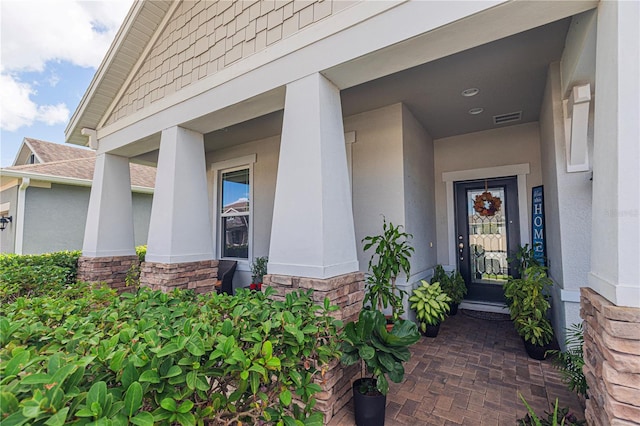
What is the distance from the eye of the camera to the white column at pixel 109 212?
498 cm

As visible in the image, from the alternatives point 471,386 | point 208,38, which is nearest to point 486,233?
point 471,386

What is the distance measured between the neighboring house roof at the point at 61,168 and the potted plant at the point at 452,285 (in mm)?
8809

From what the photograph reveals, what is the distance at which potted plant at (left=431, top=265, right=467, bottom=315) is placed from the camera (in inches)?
195

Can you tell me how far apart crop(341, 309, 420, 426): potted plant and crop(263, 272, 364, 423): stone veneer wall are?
0.62 ft

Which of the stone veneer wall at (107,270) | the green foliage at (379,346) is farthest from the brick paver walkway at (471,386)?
the stone veneer wall at (107,270)

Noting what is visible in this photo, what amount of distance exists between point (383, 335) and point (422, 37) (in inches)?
91.4

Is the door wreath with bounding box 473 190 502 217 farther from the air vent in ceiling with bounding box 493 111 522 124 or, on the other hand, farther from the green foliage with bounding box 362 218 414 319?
the green foliage with bounding box 362 218 414 319

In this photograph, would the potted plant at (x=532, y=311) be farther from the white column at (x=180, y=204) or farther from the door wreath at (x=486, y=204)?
the white column at (x=180, y=204)

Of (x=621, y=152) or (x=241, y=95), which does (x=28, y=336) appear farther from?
(x=621, y=152)

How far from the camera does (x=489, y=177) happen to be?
534cm

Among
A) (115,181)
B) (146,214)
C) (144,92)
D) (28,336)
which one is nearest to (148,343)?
(28,336)

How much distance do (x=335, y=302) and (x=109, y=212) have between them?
4591 mm

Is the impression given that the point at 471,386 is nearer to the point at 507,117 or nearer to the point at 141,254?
the point at 507,117

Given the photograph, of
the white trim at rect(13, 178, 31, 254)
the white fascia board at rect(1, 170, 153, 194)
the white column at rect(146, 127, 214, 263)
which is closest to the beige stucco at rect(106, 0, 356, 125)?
the white column at rect(146, 127, 214, 263)
